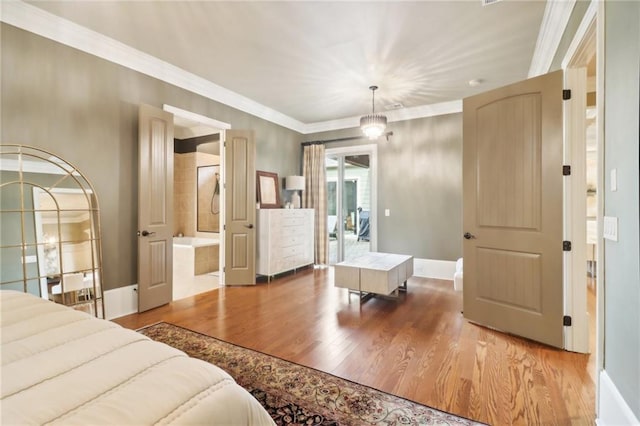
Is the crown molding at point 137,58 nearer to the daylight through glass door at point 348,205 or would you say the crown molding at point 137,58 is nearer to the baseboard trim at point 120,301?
the daylight through glass door at point 348,205

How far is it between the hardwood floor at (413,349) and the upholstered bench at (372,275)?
0.23 meters

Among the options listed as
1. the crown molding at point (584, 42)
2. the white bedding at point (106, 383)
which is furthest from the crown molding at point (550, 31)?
the white bedding at point (106, 383)

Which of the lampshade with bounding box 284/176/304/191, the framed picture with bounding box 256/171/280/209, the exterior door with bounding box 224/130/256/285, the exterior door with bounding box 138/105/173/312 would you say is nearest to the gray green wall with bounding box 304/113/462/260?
the lampshade with bounding box 284/176/304/191

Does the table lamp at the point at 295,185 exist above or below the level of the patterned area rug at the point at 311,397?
above

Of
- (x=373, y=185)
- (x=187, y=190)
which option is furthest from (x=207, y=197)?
(x=373, y=185)

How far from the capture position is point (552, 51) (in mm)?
2891

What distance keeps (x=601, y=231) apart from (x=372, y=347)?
1.76 metres

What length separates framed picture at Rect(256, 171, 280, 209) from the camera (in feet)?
17.4

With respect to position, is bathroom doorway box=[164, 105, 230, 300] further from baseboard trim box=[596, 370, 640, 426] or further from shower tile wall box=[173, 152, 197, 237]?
baseboard trim box=[596, 370, 640, 426]

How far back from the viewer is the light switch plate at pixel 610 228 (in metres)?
1.51

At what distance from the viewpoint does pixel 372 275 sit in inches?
138

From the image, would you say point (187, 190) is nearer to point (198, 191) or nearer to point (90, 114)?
point (198, 191)

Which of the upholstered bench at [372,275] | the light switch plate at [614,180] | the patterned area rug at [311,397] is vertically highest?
the light switch plate at [614,180]

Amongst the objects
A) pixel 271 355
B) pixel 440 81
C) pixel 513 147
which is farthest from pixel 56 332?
pixel 440 81
